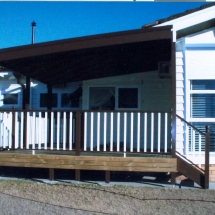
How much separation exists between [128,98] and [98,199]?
17.7ft

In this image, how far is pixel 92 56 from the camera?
9.34 meters

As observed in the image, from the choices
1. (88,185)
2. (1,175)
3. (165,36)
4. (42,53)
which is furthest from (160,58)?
(1,175)

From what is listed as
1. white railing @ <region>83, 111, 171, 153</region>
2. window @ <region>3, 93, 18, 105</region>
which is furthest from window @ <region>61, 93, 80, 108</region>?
white railing @ <region>83, 111, 171, 153</region>

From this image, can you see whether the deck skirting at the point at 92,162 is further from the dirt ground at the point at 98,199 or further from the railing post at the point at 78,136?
the dirt ground at the point at 98,199

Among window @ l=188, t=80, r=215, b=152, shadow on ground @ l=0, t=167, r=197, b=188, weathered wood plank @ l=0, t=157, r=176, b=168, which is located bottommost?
shadow on ground @ l=0, t=167, r=197, b=188

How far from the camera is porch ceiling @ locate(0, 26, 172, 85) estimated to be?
7992mm

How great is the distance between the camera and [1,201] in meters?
6.73

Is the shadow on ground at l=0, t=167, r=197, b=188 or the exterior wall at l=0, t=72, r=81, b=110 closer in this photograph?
the shadow on ground at l=0, t=167, r=197, b=188

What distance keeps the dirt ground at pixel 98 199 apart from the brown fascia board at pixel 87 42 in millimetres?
Answer: 2818

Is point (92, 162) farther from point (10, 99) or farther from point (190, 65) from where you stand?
point (10, 99)

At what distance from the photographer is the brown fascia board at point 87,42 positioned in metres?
7.93

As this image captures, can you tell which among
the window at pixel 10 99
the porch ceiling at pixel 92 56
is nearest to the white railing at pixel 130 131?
the porch ceiling at pixel 92 56

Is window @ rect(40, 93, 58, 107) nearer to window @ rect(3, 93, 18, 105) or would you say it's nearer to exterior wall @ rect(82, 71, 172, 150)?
window @ rect(3, 93, 18, 105)

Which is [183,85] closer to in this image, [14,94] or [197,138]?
[197,138]
